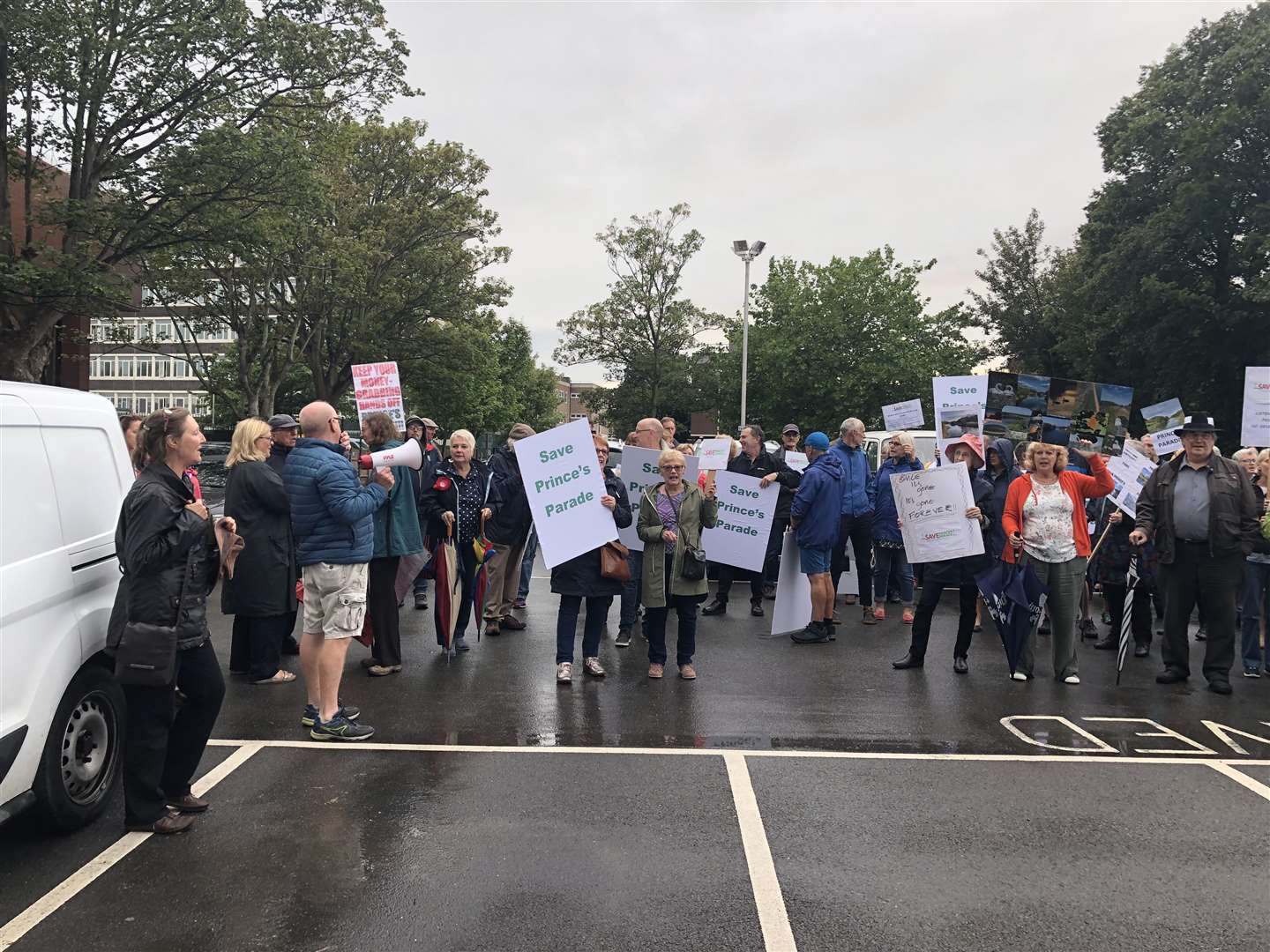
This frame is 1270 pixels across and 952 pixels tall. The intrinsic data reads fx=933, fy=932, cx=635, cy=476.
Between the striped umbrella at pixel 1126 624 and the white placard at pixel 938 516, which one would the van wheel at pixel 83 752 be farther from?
the striped umbrella at pixel 1126 624

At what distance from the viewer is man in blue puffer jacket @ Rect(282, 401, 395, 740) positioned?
17.2 feet

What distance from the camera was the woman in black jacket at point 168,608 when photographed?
394cm

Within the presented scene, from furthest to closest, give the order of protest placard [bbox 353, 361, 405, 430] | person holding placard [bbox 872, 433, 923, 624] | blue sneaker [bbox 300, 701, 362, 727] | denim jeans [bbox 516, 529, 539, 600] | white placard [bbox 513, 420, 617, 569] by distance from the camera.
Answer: protest placard [bbox 353, 361, 405, 430] < denim jeans [bbox 516, 529, 539, 600] < person holding placard [bbox 872, 433, 923, 624] < white placard [bbox 513, 420, 617, 569] < blue sneaker [bbox 300, 701, 362, 727]

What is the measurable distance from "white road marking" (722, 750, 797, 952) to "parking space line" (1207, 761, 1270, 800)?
8.59 ft

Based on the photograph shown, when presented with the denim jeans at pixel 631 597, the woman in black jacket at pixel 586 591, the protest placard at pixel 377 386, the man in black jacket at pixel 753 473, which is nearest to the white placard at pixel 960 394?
the man in black jacket at pixel 753 473

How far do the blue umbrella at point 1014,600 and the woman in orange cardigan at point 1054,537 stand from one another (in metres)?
0.07

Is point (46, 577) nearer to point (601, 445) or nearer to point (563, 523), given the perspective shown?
point (563, 523)

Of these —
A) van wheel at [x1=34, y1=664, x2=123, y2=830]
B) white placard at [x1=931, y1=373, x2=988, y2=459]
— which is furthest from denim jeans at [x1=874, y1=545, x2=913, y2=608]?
van wheel at [x1=34, y1=664, x2=123, y2=830]

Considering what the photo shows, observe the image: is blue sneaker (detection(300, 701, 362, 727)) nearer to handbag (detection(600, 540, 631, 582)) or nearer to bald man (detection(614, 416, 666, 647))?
handbag (detection(600, 540, 631, 582))

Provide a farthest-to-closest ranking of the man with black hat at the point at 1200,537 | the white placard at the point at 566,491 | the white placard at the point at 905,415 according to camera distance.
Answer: the white placard at the point at 905,415
the man with black hat at the point at 1200,537
the white placard at the point at 566,491

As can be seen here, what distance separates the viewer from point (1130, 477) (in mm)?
8922

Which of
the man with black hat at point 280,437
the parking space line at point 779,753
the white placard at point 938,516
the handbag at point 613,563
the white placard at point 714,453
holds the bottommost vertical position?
the parking space line at point 779,753

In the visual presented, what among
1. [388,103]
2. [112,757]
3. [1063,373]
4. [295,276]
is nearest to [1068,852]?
[112,757]

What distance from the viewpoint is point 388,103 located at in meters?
20.9
